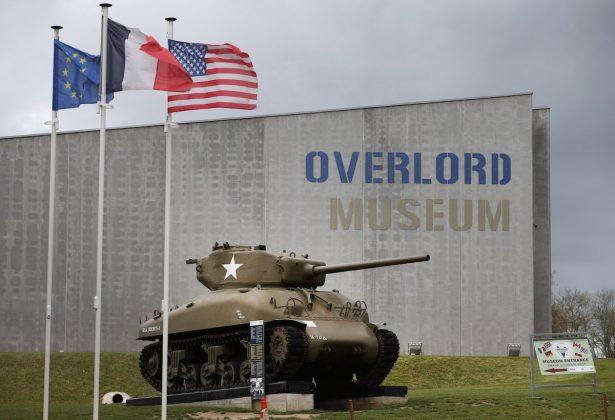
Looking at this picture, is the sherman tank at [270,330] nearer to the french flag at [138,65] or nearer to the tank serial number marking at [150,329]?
the tank serial number marking at [150,329]

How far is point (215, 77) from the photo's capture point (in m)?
26.1

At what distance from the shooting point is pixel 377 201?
5388cm

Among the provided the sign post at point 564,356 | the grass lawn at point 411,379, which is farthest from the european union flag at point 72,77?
the sign post at point 564,356

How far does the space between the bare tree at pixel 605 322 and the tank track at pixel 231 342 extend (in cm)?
4607

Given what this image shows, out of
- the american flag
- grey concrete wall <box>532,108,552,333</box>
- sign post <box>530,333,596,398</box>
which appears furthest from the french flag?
grey concrete wall <box>532,108,552,333</box>

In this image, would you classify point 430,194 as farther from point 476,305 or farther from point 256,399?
point 256,399

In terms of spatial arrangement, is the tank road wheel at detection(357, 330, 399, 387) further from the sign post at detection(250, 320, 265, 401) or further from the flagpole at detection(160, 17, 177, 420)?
the flagpole at detection(160, 17, 177, 420)

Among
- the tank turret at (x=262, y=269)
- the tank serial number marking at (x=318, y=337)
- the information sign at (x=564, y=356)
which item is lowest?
the information sign at (x=564, y=356)

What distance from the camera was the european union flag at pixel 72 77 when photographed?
26.7 metres

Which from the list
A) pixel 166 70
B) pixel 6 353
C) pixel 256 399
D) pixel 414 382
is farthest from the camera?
pixel 6 353

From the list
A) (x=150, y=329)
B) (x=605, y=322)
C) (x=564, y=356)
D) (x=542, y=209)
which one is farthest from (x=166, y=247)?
(x=605, y=322)

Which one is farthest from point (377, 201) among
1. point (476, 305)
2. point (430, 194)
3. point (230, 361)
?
point (230, 361)

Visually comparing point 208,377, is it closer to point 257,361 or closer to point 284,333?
point 284,333

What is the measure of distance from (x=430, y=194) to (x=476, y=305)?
17.1 ft
